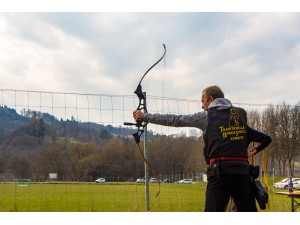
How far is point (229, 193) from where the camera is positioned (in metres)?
3.28

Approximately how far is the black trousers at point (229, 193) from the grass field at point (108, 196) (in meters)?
4.03

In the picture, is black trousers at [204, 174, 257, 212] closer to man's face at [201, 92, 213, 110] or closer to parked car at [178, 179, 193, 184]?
man's face at [201, 92, 213, 110]

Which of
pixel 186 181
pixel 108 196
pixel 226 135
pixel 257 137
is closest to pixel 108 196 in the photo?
pixel 108 196

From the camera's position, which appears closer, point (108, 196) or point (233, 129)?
point (233, 129)

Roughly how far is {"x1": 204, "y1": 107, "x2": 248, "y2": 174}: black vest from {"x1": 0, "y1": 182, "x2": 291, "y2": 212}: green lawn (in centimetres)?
411

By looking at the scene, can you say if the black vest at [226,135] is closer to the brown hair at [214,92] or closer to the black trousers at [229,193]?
the black trousers at [229,193]

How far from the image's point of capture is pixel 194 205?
8.37 m

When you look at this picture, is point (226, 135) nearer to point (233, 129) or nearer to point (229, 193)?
point (233, 129)

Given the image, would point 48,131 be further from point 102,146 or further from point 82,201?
point 82,201

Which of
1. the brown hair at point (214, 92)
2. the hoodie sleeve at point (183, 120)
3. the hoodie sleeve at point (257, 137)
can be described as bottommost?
the hoodie sleeve at point (257, 137)

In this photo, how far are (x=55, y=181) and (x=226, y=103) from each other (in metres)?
4.63

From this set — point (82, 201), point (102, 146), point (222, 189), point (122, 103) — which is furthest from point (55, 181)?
point (222, 189)

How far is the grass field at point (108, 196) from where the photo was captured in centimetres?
740

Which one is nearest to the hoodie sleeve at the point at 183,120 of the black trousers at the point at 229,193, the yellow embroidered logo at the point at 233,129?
the yellow embroidered logo at the point at 233,129
